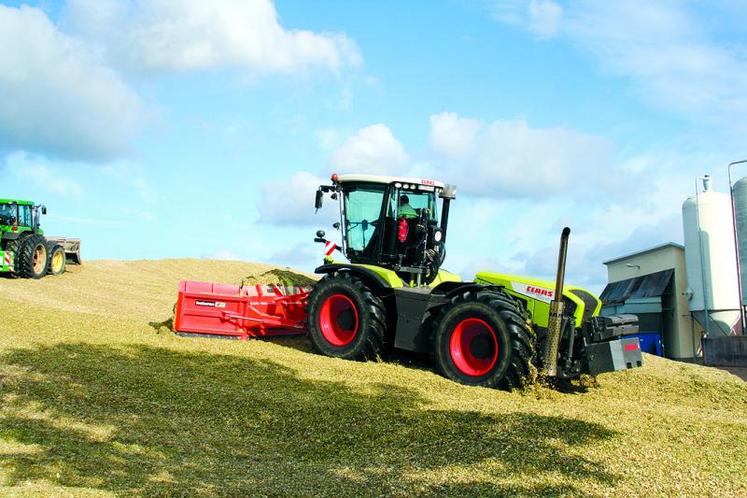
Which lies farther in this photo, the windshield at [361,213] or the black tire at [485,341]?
the windshield at [361,213]

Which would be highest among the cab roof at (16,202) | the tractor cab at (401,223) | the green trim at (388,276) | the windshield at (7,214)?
the cab roof at (16,202)

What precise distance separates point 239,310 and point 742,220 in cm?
1409

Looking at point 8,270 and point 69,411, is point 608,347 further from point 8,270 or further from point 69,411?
point 8,270

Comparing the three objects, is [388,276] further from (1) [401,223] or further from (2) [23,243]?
(2) [23,243]

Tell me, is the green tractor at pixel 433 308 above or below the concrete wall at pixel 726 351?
above

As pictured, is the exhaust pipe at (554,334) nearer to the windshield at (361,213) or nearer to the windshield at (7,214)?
the windshield at (361,213)

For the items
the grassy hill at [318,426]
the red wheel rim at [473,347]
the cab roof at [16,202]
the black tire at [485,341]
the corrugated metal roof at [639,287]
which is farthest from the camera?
the corrugated metal roof at [639,287]

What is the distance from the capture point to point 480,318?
9562mm

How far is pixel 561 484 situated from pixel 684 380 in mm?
6077

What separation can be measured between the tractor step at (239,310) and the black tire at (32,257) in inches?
393

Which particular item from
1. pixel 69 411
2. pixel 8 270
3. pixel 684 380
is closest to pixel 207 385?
pixel 69 411

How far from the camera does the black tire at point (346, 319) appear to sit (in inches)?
429

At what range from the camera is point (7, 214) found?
20469 millimetres

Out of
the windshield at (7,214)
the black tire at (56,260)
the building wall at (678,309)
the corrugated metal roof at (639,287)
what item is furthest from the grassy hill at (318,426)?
the black tire at (56,260)
